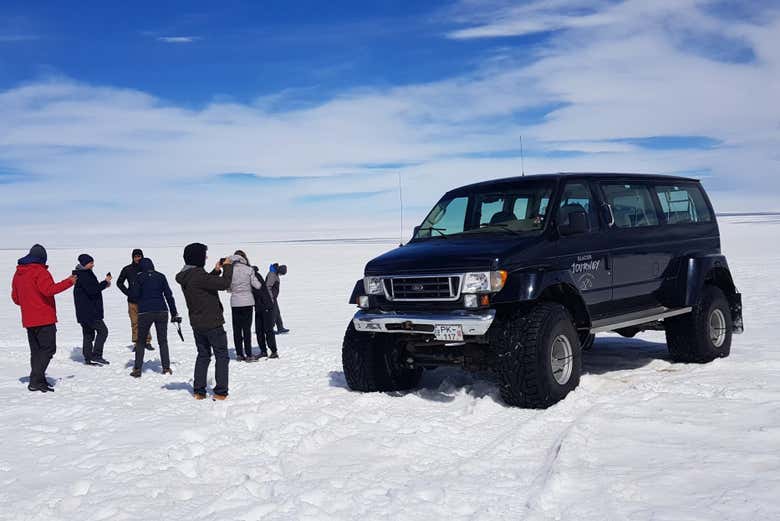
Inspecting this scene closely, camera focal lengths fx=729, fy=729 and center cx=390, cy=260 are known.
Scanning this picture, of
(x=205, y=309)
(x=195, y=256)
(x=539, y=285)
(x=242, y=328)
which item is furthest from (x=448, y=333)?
(x=242, y=328)

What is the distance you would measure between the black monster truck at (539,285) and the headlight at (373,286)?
0.02 m

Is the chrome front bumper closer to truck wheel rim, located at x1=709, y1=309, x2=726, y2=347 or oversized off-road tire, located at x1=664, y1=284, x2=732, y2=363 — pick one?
oversized off-road tire, located at x1=664, y1=284, x2=732, y2=363

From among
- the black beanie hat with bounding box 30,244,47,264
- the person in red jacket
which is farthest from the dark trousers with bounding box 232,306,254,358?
the black beanie hat with bounding box 30,244,47,264

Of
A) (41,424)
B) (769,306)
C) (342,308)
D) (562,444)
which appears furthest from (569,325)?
(342,308)

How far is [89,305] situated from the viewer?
10.8m

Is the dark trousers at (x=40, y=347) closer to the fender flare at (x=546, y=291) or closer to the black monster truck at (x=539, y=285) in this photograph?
the black monster truck at (x=539, y=285)

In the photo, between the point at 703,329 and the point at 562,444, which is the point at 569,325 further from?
the point at 703,329

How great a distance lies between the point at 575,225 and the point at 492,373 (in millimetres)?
1657

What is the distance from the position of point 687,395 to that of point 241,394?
467cm

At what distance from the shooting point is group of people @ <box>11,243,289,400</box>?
7.87 meters

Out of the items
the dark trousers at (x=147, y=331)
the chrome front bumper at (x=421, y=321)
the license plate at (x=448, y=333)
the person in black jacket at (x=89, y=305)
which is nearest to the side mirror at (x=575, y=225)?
the chrome front bumper at (x=421, y=321)

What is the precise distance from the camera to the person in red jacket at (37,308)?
8.70 m

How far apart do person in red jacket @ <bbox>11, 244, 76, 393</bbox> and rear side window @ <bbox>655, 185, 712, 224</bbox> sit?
7243 millimetres

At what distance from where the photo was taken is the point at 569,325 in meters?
6.98
